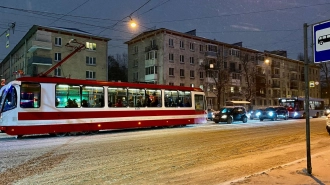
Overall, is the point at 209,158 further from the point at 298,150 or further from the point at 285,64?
the point at 285,64

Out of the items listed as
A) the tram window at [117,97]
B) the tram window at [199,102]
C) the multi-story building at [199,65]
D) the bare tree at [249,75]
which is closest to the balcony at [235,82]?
the multi-story building at [199,65]

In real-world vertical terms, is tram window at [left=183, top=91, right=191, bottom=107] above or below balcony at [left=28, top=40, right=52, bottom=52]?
below

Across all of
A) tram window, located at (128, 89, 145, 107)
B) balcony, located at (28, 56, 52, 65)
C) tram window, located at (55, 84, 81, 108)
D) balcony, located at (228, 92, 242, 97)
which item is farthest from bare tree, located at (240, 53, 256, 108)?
tram window, located at (55, 84, 81, 108)

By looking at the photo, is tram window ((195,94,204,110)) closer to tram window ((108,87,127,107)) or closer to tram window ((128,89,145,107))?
tram window ((128,89,145,107))

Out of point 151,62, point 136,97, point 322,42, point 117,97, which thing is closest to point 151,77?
point 151,62

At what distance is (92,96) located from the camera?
1761 cm

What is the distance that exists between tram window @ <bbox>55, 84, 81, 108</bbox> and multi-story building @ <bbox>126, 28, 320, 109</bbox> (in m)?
33.1

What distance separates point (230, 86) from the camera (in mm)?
60594

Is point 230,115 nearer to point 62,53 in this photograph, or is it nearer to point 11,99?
point 11,99

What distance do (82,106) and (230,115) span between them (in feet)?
51.7

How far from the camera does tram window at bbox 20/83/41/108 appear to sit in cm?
1505

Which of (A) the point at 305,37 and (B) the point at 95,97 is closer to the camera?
(A) the point at 305,37

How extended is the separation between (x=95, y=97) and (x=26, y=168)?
1007 centimetres

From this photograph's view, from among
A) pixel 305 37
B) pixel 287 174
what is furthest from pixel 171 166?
pixel 305 37
